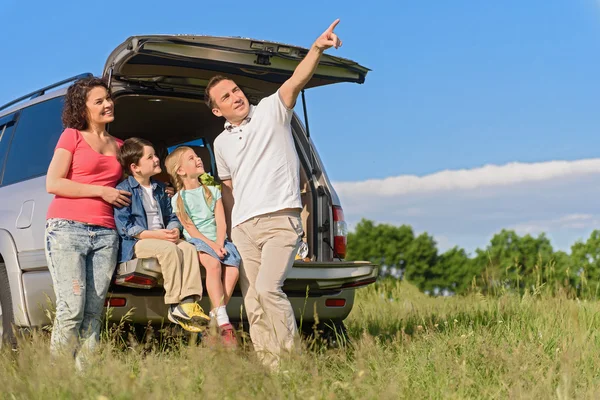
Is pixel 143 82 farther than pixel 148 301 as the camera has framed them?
Yes

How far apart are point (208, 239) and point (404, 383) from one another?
160 cm

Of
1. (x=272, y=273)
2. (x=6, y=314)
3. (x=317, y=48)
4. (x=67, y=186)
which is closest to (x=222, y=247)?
(x=272, y=273)

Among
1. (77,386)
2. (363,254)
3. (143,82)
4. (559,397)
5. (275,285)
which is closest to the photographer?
(77,386)

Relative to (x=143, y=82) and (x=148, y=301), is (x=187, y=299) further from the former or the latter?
(x=143, y=82)

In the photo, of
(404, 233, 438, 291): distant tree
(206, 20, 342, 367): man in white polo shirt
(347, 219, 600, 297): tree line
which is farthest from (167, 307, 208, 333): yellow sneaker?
(404, 233, 438, 291): distant tree

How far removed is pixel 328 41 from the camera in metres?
4.30

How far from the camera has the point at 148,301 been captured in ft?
15.8

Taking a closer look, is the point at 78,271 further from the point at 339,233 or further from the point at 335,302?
the point at 339,233

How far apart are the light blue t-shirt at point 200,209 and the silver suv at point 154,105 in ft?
1.50

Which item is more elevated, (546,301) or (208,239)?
(208,239)

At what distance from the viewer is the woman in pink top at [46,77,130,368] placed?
15.1 feet

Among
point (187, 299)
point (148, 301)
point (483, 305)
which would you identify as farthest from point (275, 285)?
point (483, 305)

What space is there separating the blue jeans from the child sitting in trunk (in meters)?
0.14

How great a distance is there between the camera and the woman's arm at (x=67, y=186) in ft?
15.2
